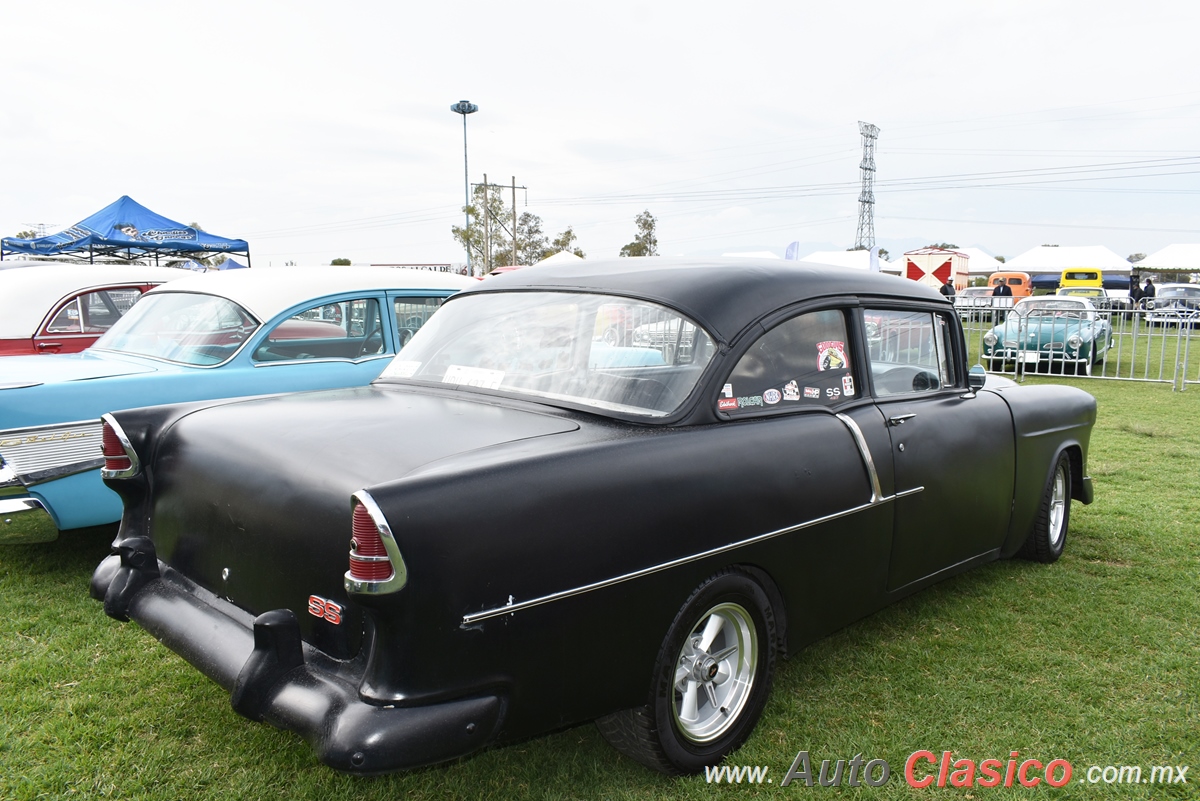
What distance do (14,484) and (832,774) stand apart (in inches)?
151

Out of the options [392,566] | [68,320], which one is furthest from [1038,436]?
[68,320]

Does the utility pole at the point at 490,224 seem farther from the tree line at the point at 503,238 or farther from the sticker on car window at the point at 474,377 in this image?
the sticker on car window at the point at 474,377

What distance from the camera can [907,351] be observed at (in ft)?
12.2

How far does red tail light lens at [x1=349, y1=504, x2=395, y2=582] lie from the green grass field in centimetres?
102

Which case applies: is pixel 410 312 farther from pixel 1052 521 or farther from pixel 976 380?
pixel 1052 521

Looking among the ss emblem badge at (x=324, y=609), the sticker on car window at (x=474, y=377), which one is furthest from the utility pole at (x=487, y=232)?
the ss emblem badge at (x=324, y=609)

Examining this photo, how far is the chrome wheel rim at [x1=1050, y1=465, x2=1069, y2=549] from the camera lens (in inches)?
183

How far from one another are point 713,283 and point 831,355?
0.61m

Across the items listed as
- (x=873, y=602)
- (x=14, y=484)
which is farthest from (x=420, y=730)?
(x=14, y=484)

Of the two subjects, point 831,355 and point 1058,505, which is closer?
point 831,355

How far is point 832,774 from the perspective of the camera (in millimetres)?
2732

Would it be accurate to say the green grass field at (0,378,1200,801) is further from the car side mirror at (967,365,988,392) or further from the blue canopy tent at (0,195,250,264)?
the blue canopy tent at (0,195,250,264)

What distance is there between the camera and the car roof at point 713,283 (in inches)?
114

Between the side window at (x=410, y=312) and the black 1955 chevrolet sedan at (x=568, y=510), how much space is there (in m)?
2.31
